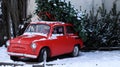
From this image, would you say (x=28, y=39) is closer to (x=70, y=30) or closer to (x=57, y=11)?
(x=70, y=30)

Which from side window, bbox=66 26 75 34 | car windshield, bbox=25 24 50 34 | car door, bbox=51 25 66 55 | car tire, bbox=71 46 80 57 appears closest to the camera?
car door, bbox=51 25 66 55

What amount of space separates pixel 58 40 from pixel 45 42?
0.83 meters

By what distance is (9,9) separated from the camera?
60.5 ft

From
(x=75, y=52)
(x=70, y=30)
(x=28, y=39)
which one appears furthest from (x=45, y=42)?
(x=75, y=52)

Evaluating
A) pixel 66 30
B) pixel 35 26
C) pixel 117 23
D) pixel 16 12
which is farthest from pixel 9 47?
pixel 117 23

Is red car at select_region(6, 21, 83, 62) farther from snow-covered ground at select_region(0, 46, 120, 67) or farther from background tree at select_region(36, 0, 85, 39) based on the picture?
background tree at select_region(36, 0, 85, 39)

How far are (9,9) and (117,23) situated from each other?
550 cm

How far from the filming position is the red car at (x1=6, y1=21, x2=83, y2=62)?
1328 centimetres

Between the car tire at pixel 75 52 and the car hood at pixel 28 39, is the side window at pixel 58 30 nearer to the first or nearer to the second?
the car hood at pixel 28 39

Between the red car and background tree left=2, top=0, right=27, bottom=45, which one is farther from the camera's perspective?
background tree left=2, top=0, right=27, bottom=45

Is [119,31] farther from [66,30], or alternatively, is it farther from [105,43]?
[66,30]

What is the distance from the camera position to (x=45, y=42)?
1358 cm

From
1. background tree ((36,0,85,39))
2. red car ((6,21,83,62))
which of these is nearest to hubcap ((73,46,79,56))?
red car ((6,21,83,62))

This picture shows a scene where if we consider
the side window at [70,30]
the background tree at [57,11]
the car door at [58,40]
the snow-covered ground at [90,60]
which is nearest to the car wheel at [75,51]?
the snow-covered ground at [90,60]
